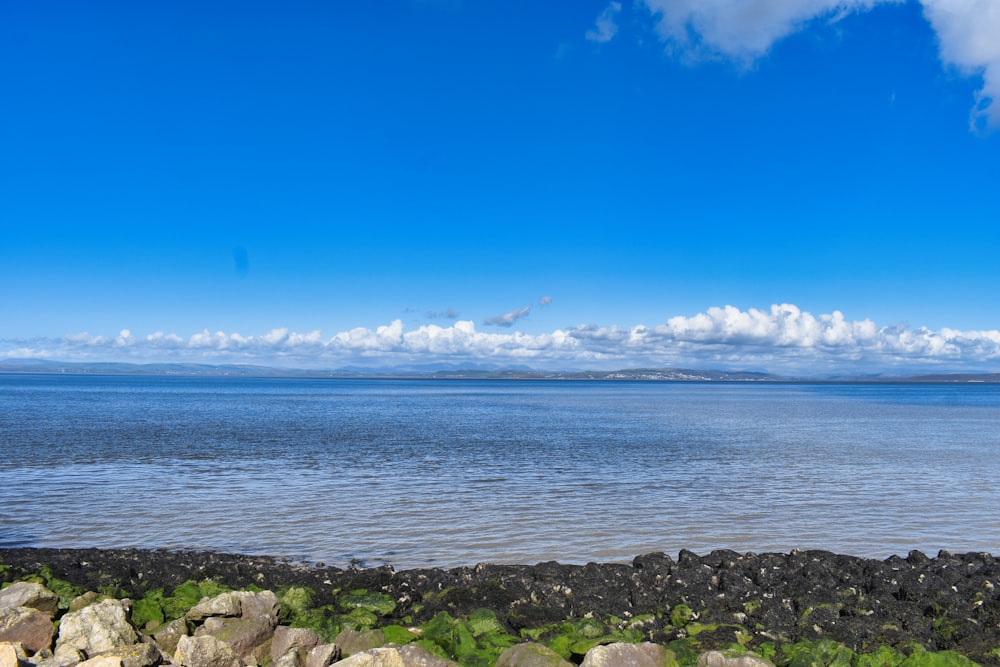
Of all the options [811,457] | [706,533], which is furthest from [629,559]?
A: [811,457]

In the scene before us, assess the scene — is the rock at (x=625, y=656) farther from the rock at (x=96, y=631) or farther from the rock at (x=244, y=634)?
the rock at (x=96, y=631)

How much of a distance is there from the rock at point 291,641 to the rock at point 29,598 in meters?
3.65

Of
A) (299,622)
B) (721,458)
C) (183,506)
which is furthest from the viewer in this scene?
(721,458)

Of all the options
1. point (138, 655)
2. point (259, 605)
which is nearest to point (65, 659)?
point (138, 655)

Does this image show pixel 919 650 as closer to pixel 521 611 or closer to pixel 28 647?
pixel 521 611

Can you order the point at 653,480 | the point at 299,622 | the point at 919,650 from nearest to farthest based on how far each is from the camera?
the point at 919,650 < the point at 299,622 < the point at 653,480

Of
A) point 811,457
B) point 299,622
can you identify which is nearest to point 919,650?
point 299,622

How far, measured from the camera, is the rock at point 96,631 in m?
8.64

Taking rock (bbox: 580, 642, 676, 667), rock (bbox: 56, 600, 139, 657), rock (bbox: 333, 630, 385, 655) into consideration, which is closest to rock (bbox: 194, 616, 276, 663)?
rock (bbox: 56, 600, 139, 657)

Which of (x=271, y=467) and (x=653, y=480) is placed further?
(x=271, y=467)

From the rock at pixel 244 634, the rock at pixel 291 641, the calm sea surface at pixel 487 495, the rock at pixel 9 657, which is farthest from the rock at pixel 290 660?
the calm sea surface at pixel 487 495

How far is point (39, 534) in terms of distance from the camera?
Answer: 1698cm

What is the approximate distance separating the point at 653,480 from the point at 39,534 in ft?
60.6

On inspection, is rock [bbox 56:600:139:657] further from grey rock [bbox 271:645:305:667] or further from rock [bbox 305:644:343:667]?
rock [bbox 305:644:343:667]
